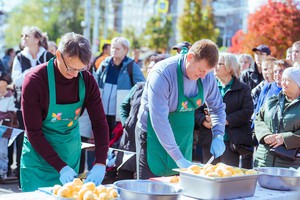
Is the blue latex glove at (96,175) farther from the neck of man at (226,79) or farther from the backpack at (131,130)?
the neck of man at (226,79)

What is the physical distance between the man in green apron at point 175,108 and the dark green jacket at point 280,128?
0.81m

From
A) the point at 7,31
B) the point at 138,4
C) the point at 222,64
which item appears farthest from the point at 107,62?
the point at 7,31

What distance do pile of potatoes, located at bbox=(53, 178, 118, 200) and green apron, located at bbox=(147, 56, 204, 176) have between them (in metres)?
1.12

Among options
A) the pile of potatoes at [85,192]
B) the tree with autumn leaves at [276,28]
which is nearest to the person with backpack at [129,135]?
the pile of potatoes at [85,192]

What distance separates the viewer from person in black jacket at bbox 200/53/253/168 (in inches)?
221

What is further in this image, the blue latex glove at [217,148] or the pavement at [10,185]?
the pavement at [10,185]

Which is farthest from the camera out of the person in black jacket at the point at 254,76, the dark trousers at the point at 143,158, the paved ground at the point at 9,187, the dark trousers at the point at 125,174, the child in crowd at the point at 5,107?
the person in black jacket at the point at 254,76

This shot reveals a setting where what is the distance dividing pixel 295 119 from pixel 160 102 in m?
1.55

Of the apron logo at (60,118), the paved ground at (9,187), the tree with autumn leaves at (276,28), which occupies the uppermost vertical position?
the tree with autumn leaves at (276,28)

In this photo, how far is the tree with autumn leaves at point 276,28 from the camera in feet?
65.3

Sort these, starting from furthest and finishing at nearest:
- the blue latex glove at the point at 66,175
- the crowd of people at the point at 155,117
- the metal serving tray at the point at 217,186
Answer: the crowd of people at the point at 155,117 < the blue latex glove at the point at 66,175 < the metal serving tray at the point at 217,186

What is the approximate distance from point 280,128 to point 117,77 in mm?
2515

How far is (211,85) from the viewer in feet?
12.8

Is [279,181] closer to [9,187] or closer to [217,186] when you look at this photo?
[217,186]
